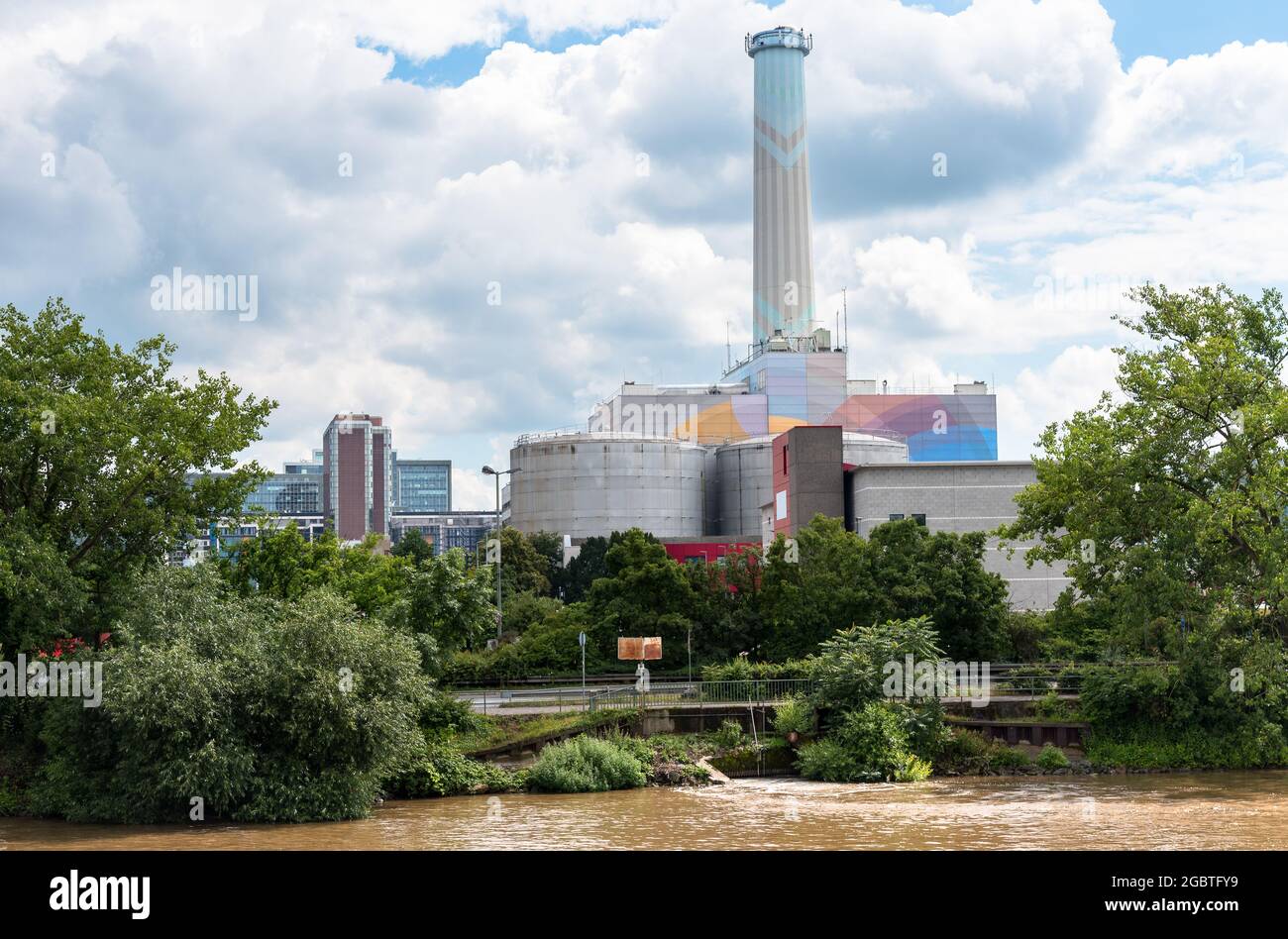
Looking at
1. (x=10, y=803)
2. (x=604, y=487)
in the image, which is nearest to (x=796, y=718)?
(x=10, y=803)

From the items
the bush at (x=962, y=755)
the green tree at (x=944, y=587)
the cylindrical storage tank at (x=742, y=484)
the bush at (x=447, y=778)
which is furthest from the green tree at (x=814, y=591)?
the cylindrical storage tank at (x=742, y=484)

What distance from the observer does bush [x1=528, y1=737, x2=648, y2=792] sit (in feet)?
120

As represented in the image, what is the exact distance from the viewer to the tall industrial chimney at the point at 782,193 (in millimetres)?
→ 171875

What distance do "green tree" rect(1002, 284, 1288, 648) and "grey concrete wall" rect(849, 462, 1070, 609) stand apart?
36.8 m

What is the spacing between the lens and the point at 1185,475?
41125 millimetres

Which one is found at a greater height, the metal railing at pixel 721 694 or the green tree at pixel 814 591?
the green tree at pixel 814 591

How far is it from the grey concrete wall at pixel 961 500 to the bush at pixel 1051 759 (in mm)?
39830

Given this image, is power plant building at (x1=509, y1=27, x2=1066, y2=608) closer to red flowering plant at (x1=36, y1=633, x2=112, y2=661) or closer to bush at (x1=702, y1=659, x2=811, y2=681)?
bush at (x1=702, y1=659, x2=811, y2=681)

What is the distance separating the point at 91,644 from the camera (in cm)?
3631

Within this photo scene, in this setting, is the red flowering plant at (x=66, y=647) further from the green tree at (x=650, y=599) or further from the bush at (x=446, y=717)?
the green tree at (x=650, y=599)

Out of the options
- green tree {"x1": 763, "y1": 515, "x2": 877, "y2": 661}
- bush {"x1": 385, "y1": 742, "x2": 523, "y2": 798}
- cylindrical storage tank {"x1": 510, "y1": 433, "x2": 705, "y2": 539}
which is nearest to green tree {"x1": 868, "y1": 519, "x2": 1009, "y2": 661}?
green tree {"x1": 763, "y1": 515, "x2": 877, "y2": 661}
